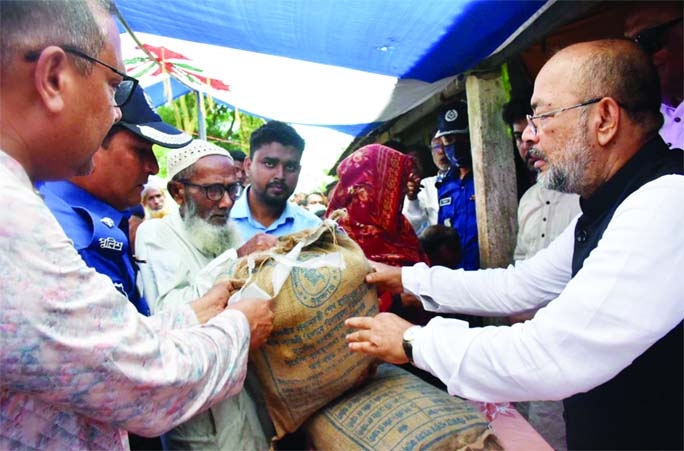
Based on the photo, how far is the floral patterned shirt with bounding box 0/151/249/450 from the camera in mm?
793

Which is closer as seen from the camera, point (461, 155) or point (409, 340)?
point (409, 340)

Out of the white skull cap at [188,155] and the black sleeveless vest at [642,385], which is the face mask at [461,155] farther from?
the black sleeveless vest at [642,385]

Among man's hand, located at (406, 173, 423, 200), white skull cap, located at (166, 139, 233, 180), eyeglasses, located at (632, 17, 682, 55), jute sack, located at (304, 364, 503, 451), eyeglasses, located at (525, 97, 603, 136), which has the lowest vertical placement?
jute sack, located at (304, 364, 503, 451)

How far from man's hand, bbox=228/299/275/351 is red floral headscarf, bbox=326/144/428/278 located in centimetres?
99

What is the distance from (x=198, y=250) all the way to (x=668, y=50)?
2.47 m

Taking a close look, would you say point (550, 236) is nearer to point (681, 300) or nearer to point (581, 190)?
point (581, 190)

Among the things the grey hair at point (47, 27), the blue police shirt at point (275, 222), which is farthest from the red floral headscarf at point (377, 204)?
the grey hair at point (47, 27)

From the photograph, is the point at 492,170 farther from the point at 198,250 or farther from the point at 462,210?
the point at 198,250

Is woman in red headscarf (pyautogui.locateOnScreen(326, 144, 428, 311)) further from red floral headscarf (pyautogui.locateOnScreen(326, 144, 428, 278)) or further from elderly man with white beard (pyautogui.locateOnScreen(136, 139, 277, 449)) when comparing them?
elderly man with white beard (pyautogui.locateOnScreen(136, 139, 277, 449))

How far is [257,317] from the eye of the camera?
140 centimetres

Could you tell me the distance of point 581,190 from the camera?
1.64 m

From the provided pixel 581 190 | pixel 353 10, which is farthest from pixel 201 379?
pixel 353 10

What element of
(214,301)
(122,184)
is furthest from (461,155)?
(214,301)

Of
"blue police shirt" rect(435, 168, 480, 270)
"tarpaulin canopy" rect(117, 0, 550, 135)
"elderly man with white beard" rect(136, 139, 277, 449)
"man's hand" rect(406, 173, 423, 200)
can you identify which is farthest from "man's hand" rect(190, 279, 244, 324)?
"man's hand" rect(406, 173, 423, 200)
